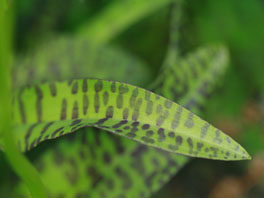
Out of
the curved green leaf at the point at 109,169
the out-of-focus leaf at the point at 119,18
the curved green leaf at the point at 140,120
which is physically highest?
the out-of-focus leaf at the point at 119,18

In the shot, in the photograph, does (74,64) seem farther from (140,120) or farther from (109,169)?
(140,120)

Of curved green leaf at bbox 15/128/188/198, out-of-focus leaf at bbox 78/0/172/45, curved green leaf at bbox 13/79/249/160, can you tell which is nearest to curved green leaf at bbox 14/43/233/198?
curved green leaf at bbox 15/128/188/198

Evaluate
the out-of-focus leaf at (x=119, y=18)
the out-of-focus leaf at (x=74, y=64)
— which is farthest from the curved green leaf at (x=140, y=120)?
the out-of-focus leaf at (x=119, y=18)

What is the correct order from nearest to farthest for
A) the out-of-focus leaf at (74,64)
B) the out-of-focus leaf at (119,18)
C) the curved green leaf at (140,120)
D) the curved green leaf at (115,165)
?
the curved green leaf at (140,120)
the curved green leaf at (115,165)
the out-of-focus leaf at (74,64)
the out-of-focus leaf at (119,18)

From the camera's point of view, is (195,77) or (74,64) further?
(74,64)

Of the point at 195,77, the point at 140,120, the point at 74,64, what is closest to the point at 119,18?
the point at 74,64

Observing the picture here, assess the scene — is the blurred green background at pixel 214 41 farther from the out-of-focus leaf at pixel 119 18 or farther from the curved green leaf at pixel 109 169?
the curved green leaf at pixel 109 169
